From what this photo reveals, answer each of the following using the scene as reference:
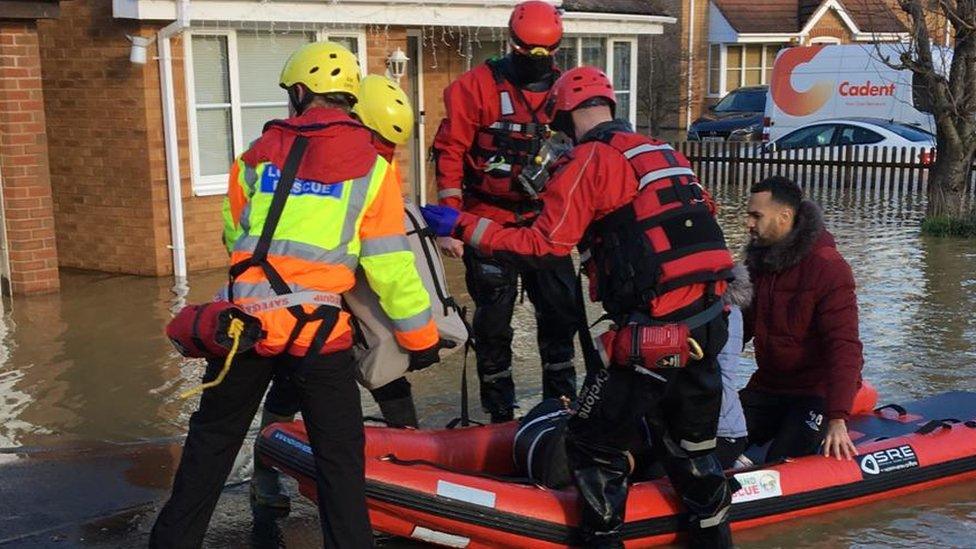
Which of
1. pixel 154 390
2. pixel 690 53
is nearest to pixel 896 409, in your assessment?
pixel 154 390

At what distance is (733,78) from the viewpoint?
113 feet

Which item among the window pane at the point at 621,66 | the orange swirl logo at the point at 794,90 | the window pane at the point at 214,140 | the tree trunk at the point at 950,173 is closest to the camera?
the window pane at the point at 214,140

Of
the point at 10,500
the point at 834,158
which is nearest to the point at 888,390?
the point at 10,500

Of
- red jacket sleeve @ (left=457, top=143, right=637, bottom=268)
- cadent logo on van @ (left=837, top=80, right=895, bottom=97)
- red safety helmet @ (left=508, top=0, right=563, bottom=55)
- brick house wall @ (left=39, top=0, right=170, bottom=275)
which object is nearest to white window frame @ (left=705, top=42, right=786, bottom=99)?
cadent logo on van @ (left=837, top=80, right=895, bottom=97)

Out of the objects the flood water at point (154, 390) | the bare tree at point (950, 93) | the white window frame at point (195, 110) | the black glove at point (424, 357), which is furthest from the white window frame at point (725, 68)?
the black glove at point (424, 357)

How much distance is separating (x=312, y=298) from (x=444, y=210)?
3.81 feet

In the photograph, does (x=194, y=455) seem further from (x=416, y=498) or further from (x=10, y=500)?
(x=10, y=500)

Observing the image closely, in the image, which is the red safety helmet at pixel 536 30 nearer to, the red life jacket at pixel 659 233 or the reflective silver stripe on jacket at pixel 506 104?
the reflective silver stripe on jacket at pixel 506 104

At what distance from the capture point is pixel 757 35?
33.4 meters

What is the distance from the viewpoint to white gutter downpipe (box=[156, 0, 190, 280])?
1003 centimetres

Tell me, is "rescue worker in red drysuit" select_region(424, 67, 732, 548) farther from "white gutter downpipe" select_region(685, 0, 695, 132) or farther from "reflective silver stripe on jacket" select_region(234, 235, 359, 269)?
"white gutter downpipe" select_region(685, 0, 695, 132)

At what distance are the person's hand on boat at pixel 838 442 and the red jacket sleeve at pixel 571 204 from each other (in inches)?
61.8

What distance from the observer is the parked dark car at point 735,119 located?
2694 centimetres

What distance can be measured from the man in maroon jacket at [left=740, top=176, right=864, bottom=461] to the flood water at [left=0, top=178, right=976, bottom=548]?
476 millimetres
